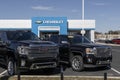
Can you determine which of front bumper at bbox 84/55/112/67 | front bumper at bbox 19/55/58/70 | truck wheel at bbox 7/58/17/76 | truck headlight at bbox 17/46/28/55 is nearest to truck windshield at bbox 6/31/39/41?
truck wheel at bbox 7/58/17/76

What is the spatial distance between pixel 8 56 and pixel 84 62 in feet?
11.4

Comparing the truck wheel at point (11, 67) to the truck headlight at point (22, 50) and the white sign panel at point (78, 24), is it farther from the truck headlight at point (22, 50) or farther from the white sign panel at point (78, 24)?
the white sign panel at point (78, 24)

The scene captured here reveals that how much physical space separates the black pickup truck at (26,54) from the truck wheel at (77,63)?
5.31 feet

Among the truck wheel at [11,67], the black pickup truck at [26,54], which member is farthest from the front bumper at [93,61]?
the truck wheel at [11,67]

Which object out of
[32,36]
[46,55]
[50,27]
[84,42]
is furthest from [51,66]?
[50,27]

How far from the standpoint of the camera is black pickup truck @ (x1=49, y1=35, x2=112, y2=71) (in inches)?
543

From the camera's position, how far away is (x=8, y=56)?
12992 mm

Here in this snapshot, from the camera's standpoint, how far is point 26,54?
11961 millimetres

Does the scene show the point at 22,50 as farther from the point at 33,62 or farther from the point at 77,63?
the point at 77,63

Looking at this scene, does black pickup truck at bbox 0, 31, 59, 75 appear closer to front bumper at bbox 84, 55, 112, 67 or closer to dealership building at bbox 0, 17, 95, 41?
front bumper at bbox 84, 55, 112, 67

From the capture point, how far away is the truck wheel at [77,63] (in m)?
14.0

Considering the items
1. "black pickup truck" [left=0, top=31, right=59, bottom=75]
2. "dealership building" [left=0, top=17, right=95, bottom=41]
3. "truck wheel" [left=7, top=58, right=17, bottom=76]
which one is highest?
"dealership building" [left=0, top=17, right=95, bottom=41]

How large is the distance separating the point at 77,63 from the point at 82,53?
0.57 metres

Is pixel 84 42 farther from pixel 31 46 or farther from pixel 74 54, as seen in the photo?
pixel 31 46
